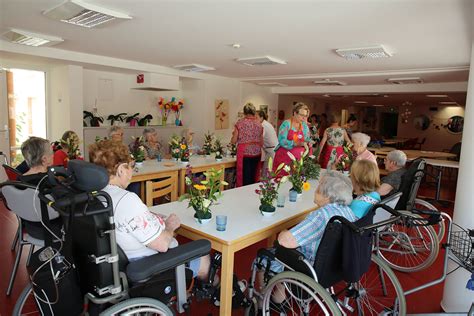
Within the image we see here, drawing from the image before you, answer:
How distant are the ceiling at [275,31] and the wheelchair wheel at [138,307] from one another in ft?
6.99

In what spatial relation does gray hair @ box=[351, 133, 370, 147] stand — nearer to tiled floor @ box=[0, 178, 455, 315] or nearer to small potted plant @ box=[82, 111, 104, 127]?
tiled floor @ box=[0, 178, 455, 315]

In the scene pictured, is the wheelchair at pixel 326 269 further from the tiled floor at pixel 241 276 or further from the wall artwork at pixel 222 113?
the wall artwork at pixel 222 113

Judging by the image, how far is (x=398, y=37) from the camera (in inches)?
135

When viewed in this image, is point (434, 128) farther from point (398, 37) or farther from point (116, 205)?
point (116, 205)

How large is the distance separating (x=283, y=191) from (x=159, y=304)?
5.84ft

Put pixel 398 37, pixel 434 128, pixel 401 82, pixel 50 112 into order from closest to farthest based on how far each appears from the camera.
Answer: pixel 398 37 → pixel 50 112 → pixel 401 82 → pixel 434 128

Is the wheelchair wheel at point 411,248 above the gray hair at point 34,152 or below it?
below

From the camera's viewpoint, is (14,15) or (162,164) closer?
(14,15)

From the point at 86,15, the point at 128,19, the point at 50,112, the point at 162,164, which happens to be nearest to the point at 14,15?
the point at 86,15

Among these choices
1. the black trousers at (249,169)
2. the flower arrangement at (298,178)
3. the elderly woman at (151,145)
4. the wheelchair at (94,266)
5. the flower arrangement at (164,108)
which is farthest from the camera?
the flower arrangement at (164,108)

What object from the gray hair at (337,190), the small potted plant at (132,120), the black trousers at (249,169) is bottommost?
the black trousers at (249,169)

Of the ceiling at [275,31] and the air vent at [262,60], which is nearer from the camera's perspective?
the ceiling at [275,31]

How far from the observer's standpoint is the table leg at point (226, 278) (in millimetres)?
1854

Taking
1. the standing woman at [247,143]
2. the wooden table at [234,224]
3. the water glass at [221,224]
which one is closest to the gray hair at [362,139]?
the wooden table at [234,224]
